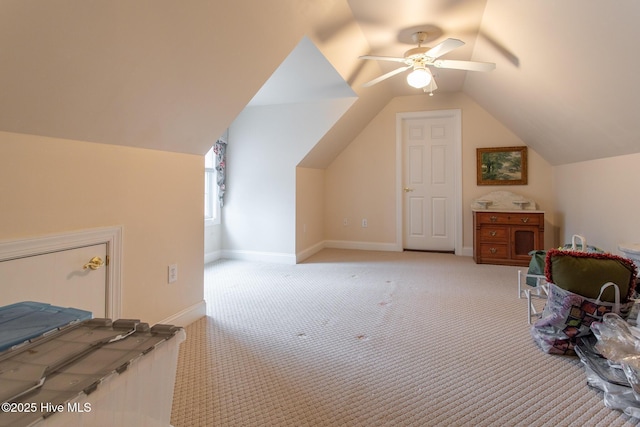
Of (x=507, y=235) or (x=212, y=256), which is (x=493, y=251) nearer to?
(x=507, y=235)

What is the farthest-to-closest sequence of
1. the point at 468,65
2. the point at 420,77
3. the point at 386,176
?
the point at 386,176
the point at 420,77
the point at 468,65

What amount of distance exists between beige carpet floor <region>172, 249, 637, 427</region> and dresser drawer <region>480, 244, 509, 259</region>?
98 centimetres

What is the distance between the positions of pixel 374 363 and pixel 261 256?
9.43 ft

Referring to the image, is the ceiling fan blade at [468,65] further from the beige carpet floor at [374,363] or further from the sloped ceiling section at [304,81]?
the beige carpet floor at [374,363]

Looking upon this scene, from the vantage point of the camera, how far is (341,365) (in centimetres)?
180

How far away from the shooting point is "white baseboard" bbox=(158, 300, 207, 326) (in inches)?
85.2

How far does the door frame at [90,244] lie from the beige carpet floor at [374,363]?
513 mm

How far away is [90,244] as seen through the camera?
64.8 inches

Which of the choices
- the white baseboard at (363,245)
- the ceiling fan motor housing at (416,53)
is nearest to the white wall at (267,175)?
the white baseboard at (363,245)

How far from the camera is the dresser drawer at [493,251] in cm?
408

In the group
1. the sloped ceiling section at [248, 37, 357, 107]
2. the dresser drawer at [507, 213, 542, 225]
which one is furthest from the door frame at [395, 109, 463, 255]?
the sloped ceiling section at [248, 37, 357, 107]

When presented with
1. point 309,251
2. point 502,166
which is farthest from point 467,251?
point 309,251

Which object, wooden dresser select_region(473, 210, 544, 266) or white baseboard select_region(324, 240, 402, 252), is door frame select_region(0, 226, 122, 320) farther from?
wooden dresser select_region(473, 210, 544, 266)

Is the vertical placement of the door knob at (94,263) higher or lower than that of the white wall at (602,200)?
lower
